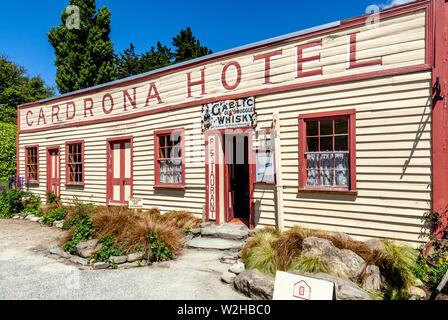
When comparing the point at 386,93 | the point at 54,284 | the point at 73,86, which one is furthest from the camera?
the point at 73,86

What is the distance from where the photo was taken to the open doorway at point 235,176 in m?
7.45

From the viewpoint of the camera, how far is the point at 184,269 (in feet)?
16.2

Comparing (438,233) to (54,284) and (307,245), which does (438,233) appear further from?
(54,284)

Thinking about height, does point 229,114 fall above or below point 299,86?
below

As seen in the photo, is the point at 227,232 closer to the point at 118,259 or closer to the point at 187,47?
the point at 118,259

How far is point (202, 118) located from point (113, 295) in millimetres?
4817

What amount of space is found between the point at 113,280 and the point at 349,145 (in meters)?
5.06

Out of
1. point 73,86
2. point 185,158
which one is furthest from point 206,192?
point 73,86

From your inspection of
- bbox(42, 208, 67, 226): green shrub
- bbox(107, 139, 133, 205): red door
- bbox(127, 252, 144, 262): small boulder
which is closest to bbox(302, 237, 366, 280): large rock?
bbox(127, 252, 144, 262): small boulder

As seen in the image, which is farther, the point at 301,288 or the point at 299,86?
the point at 299,86

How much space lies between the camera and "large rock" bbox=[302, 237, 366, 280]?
4184 millimetres

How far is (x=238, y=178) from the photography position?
8586mm

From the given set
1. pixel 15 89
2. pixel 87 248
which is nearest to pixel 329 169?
pixel 87 248

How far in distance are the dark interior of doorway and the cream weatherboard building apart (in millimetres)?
34
